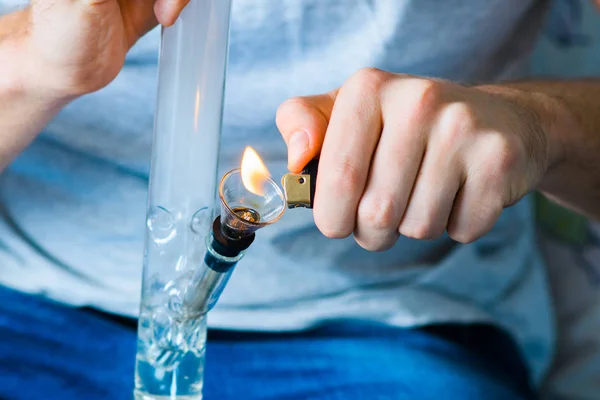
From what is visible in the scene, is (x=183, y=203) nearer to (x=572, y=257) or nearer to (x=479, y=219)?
(x=479, y=219)

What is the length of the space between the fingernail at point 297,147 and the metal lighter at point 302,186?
10 mm

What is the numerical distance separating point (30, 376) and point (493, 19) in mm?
567

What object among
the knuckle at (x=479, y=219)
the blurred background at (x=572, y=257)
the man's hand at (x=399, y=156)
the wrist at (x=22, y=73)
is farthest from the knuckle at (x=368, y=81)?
the blurred background at (x=572, y=257)

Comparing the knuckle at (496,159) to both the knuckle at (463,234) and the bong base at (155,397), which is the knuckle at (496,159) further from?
the bong base at (155,397)

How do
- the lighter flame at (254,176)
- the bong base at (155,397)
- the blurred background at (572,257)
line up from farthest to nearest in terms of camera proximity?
the blurred background at (572,257)
the bong base at (155,397)
the lighter flame at (254,176)

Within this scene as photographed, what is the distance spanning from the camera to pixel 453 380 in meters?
0.72

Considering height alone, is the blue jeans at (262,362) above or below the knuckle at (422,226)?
below

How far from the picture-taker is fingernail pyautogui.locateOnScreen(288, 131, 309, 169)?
1.51 feet

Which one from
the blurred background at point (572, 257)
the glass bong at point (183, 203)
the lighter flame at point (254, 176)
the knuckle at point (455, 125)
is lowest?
the blurred background at point (572, 257)

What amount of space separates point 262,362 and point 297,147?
33cm

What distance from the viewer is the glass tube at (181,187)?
52 centimetres

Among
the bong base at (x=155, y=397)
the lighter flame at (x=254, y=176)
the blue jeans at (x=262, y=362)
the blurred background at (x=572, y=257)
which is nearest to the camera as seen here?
the lighter flame at (x=254, y=176)

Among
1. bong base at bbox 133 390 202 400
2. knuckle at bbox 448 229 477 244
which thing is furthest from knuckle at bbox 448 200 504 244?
bong base at bbox 133 390 202 400

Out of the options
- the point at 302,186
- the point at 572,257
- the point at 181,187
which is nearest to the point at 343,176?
the point at 302,186
